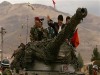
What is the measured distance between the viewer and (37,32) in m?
12.0

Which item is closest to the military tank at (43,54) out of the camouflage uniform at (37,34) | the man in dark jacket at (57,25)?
the man in dark jacket at (57,25)

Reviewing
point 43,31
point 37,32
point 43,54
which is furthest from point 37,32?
point 43,54

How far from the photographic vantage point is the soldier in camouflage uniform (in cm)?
1199

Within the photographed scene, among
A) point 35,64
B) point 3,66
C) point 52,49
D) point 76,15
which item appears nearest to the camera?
point 76,15

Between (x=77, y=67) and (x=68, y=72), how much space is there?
0.85 m

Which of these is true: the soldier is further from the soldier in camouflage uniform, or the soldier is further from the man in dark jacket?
the man in dark jacket

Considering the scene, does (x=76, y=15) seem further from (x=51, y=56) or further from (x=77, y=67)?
(x=77, y=67)

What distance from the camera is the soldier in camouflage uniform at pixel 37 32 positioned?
11992 millimetres

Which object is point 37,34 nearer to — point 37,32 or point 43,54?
point 37,32

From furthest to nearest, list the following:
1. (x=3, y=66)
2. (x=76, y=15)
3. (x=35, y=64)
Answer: (x=3, y=66)
(x=35, y=64)
(x=76, y=15)

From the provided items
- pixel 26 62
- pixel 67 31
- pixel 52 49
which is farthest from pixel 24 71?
pixel 67 31

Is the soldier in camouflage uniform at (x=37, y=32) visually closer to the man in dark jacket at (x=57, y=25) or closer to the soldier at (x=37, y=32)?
the soldier at (x=37, y=32)

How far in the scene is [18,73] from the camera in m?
11.6

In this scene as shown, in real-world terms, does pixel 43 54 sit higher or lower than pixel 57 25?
lower
